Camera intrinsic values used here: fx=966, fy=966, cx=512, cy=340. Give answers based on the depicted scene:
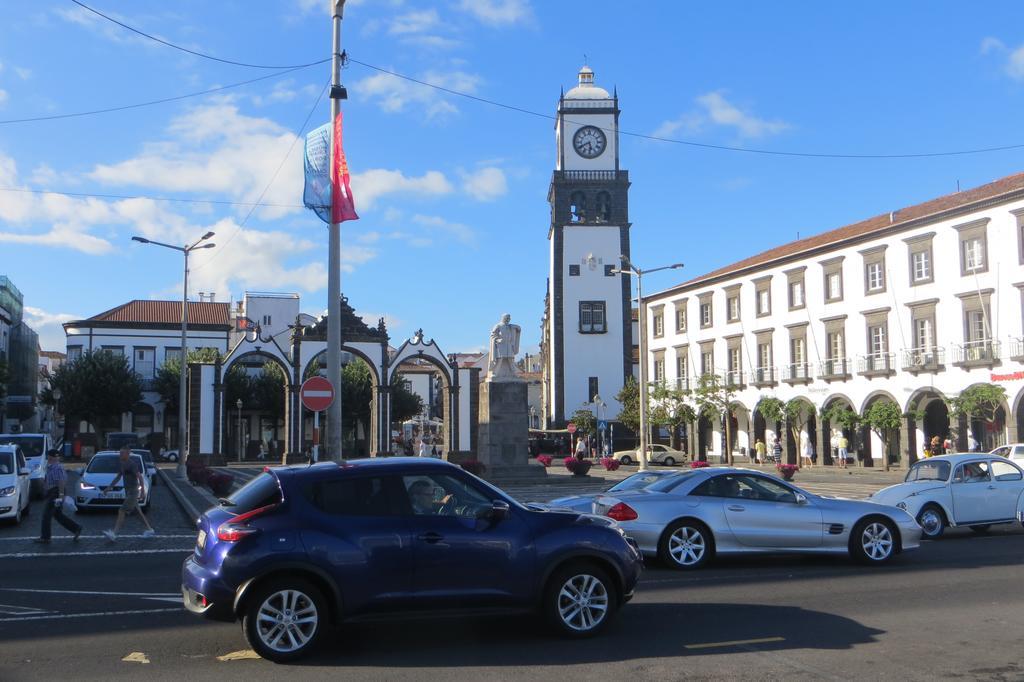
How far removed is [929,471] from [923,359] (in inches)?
1190

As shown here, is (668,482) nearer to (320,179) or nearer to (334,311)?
(334,311)

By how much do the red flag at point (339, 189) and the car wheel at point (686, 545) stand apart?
8.06m

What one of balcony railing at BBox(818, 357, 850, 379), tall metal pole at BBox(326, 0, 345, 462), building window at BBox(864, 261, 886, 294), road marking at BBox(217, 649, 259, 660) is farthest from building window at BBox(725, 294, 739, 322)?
road marking at BBox(217, 649, 259, 660)

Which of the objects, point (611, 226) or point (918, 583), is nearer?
point (918, 583)

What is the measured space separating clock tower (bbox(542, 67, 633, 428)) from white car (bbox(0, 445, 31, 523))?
5506 centimetres

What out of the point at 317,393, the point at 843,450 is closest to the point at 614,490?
the point at 317,393

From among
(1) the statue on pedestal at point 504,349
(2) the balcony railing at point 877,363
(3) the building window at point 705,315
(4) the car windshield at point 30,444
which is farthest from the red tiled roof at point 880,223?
(4) the car windshield at point 30,444

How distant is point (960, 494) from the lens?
1633cm

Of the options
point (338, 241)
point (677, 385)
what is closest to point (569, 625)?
point (338, 241)

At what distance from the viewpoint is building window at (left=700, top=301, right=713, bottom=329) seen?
62031mm

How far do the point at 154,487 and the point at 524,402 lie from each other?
45.4 feet

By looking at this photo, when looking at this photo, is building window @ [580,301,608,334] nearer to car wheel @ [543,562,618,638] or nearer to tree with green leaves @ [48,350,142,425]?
tree with green leaves @ [48,350,142,425]

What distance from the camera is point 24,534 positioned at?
59.0ft

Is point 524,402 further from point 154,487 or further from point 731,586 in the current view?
point 731,586
